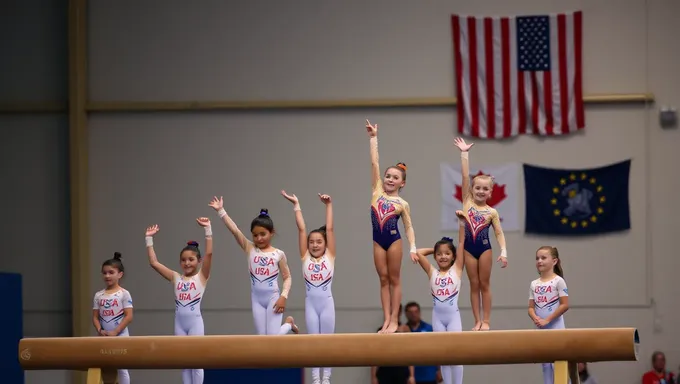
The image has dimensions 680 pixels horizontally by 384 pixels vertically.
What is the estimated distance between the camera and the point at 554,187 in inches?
576

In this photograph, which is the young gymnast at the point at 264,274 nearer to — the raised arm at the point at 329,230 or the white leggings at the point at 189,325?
the raised arm at the point at 329,230

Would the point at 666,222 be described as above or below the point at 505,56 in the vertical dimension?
below

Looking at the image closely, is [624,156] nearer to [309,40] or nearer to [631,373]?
[631,373]

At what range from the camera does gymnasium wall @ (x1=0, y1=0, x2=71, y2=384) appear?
49.9ft

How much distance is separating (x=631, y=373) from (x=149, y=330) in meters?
6.87

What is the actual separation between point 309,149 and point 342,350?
260 inches

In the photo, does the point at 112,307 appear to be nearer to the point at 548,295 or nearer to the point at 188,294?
the point at 188,294

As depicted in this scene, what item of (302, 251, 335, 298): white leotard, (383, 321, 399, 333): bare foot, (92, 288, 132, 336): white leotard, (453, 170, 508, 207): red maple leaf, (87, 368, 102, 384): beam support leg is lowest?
(87, 368, 102, 384): beam support leg

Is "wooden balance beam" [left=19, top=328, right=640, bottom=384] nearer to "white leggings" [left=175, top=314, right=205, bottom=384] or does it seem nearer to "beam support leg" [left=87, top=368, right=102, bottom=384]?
"beam support leg" [left=87, top=368, right=102, bottom=384]

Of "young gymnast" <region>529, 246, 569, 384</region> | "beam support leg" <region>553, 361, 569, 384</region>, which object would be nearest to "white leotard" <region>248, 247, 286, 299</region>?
"young gymnast" <region>529, 246, 569, 384</region>

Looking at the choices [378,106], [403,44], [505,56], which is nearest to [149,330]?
[378,106]

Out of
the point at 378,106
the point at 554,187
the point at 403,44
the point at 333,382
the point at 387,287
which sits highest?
the point at 403,44

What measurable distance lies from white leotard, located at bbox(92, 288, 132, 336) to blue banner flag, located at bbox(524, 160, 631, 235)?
6619mm

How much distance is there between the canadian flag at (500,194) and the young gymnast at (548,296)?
4.82 metres
